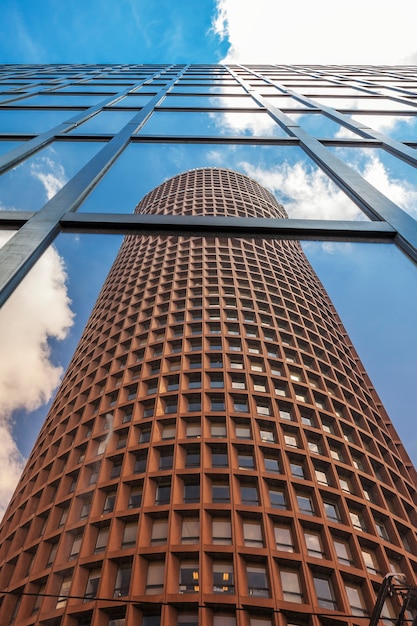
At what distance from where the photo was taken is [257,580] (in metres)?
16.3

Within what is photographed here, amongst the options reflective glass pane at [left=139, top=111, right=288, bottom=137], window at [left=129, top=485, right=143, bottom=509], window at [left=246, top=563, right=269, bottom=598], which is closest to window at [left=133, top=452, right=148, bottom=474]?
window at [left=129, top=485, right=143, bottom=509]

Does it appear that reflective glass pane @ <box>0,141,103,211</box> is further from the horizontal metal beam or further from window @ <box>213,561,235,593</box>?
window @ <box>213,561,235,593</box>

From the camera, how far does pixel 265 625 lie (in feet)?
48.6

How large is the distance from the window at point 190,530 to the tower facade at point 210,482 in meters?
0.06

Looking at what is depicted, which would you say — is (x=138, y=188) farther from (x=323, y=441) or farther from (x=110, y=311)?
(x=110, y=311)

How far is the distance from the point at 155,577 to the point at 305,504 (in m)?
8.43

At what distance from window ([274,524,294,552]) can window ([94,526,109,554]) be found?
8254 mm

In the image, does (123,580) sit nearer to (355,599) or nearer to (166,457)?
(166,457)

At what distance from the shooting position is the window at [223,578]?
52.3 feet

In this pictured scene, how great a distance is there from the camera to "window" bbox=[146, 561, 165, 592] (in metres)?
16.1

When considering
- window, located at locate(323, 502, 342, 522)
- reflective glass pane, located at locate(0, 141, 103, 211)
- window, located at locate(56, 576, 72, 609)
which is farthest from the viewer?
window, located at locate(323, 502, 342, 522)

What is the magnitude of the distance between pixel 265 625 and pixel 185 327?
2115 centimetres

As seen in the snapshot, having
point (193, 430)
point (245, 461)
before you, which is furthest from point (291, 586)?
point (193, 430)

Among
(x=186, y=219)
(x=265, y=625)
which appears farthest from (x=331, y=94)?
(x=265, y=625)
